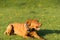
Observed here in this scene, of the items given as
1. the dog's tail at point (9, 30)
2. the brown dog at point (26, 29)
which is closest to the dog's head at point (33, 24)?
the brown dog at point (26, 29)

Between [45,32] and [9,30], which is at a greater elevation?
[9,30]

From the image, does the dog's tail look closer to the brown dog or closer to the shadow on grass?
the brown dog

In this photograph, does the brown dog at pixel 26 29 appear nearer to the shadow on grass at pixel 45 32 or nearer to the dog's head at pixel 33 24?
the dog's head at pixel 33 24

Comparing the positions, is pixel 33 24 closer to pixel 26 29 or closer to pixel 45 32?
pixel 26 29

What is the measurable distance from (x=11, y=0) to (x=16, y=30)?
9872mm

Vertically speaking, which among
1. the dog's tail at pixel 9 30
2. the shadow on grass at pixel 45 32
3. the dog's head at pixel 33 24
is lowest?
the shadow on grass at pixel 45 32

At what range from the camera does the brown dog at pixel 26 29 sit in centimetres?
773

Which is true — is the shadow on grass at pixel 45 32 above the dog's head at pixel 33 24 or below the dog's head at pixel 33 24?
below

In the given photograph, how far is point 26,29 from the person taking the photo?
308 inches

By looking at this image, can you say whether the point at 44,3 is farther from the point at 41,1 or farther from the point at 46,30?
the point at 46,30

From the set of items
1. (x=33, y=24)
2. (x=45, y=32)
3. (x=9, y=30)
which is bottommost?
(x=45, y=32)

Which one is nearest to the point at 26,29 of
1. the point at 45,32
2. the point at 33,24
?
the point at 33,24

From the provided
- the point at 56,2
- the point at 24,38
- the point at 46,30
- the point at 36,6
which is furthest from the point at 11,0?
the point at 24,38

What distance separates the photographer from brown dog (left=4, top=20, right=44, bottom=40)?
7.73m
